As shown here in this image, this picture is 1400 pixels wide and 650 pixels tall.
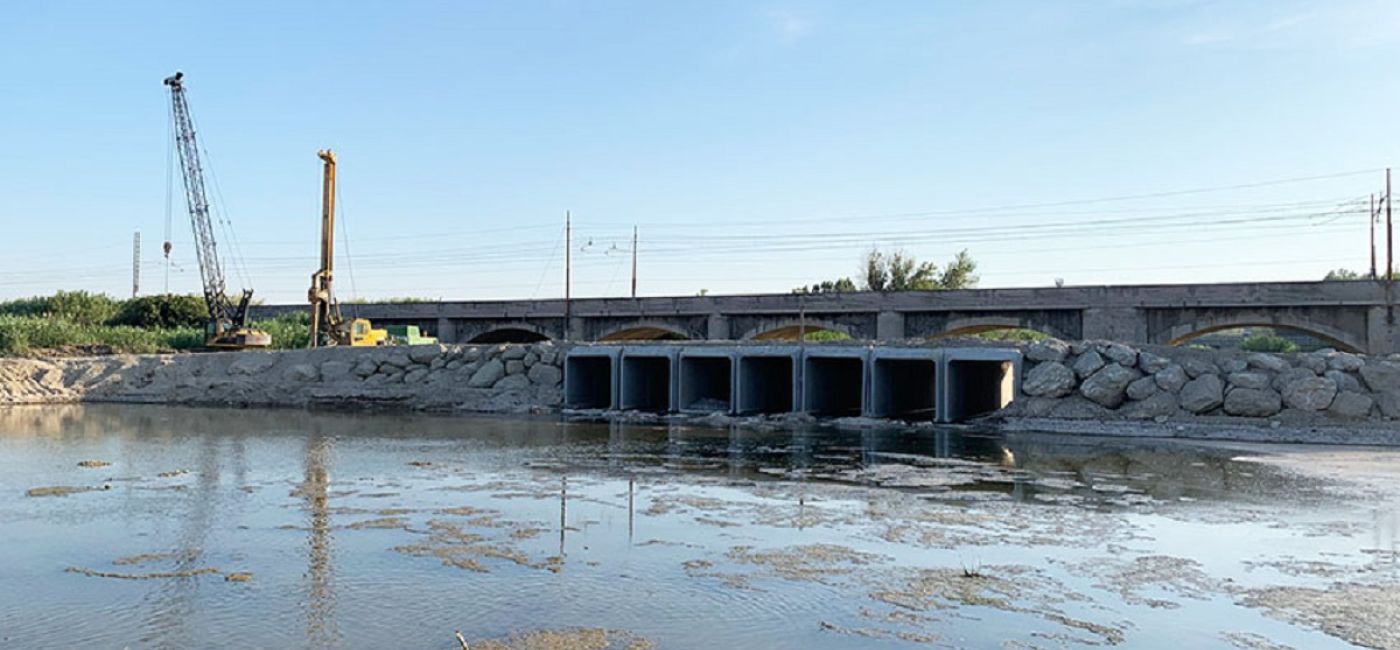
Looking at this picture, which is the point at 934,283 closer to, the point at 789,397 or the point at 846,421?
the point at 789,397

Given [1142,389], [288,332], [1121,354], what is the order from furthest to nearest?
[288,332] → [1121,354] → [1142,389]

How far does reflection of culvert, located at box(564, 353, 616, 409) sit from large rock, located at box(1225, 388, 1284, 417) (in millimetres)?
17194

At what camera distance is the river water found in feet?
27.8

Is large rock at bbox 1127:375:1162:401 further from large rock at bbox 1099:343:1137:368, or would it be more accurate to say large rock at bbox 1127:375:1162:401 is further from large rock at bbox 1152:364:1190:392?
large rock at bbox 1099:343:1137:368

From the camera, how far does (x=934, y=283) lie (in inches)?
3339

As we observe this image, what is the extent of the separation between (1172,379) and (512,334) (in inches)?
1767

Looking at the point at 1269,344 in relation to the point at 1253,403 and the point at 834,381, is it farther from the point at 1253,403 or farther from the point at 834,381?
the point at 1253,403

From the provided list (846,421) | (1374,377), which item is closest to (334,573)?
(846,421)

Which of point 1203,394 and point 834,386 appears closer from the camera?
point 1203,394

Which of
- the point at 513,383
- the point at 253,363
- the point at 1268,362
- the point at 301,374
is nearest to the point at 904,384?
the point at 1268,362

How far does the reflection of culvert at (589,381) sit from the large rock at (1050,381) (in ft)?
41.2

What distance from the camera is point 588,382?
120 feet

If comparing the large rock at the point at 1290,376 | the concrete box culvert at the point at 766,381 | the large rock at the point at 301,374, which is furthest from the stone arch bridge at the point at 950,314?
the large rock at the point at 301,374

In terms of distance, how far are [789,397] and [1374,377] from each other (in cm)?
1572
